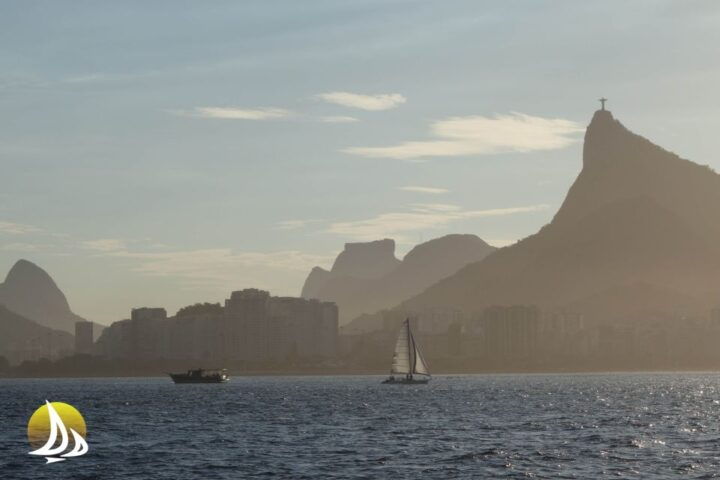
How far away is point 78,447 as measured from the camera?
483 feet

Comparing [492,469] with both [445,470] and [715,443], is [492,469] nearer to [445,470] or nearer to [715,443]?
[445,470]

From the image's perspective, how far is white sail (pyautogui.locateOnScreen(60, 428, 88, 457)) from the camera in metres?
140

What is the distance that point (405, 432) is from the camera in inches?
6619

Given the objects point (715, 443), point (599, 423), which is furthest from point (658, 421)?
point (715, 443)

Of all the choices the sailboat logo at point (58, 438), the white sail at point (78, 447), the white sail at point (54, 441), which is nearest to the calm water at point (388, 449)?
the white sail at point (78, 447)

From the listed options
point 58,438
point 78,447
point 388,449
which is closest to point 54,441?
point 58,438

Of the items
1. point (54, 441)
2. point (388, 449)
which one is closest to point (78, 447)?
point (54, 441)

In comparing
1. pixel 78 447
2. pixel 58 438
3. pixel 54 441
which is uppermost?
pixel 58 438

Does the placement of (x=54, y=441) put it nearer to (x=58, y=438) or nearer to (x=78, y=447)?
(x=58, y=438)

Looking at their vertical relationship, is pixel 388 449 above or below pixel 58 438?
below

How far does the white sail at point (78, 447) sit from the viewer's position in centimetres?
14000

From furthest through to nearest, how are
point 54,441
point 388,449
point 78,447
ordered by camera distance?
point 54,441
point 78,447
point 388,449

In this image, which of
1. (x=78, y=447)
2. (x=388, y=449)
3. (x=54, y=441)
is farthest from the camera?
(x=54, y=441)

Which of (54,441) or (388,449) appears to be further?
(54,441)
